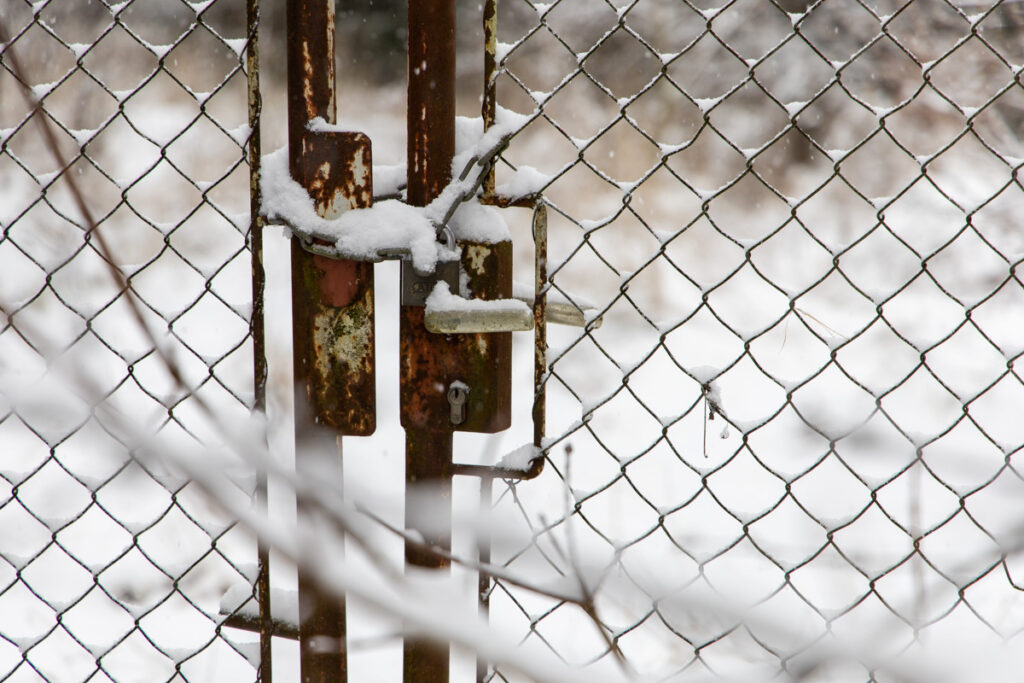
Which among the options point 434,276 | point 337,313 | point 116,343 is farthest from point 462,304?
point 116,343

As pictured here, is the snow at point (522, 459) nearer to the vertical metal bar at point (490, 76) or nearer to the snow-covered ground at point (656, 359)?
the snow-covered ground at point (656, 359)

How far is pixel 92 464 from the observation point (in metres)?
3.43

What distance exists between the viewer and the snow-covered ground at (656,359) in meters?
1.23

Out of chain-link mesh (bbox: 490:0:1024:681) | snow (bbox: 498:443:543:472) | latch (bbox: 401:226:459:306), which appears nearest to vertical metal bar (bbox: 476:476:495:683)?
snow (bbox: 498:443:543:472)

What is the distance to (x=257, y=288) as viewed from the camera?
3.74ft

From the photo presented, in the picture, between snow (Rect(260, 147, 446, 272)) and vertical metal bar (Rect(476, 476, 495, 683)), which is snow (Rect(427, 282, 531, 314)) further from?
vertical metal bar (Rect(476, 476, 495, 683))

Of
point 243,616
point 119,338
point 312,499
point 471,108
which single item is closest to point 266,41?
point 471,108

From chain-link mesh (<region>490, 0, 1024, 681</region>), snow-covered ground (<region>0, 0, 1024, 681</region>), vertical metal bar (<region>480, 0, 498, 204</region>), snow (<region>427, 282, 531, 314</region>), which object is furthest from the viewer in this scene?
chain-link mesh (<region>490, 0, 1024, 681</region>)

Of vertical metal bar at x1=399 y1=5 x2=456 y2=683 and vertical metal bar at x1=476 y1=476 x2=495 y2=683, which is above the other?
vertical metal bar at x1=399 y1=5 x2=456 y2=683

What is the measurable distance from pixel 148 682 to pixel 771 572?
2.11m

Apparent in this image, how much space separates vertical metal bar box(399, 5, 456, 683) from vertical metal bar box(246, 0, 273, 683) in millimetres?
192

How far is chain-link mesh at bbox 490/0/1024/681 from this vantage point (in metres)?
1.50

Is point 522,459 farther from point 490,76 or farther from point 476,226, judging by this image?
point 490,76

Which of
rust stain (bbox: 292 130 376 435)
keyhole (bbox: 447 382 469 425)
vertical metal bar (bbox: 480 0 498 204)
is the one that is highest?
vertical metal bar (bbox: 480 0 498 204)
